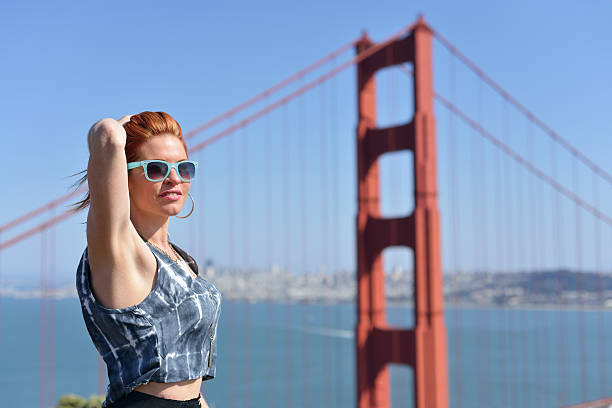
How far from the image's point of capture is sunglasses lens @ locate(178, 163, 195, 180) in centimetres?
100

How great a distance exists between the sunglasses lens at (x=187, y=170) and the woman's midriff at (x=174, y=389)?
1.02 feet

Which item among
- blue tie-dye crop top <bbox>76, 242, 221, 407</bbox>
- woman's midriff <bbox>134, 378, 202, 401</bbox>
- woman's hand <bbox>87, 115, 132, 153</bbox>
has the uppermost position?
woman's hand <bbox>87, 115, 132, 153</bbox>

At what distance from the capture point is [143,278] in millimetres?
886

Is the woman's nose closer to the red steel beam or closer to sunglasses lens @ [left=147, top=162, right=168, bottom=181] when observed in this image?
sunglasses lens @ [left=147, top=162, right=168, bottom=181]

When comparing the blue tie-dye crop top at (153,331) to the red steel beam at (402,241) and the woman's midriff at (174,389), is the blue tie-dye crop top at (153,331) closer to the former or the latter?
the woman's midriff at (174,389)

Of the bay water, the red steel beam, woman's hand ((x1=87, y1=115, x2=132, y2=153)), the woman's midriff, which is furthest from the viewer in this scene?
the bay water

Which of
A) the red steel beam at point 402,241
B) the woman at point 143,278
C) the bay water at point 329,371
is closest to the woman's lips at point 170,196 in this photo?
the woman at point 143,278

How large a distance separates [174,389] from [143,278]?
0.17 meters

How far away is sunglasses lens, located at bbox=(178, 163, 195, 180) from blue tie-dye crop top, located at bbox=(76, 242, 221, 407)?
0.12m

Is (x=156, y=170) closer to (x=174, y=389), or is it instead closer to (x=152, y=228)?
(x=152, y=228)

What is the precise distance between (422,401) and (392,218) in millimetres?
1929

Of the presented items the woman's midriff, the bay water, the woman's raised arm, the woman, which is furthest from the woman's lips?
the bay water

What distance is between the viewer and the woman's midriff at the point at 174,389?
904mm

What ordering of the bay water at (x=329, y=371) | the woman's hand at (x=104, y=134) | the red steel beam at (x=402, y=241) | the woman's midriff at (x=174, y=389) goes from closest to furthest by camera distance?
the woman's hand at (x=104, y=134) < the woman's midriff at (x=174, y=389) < the red steel beam at (x=402, y=241) < the bay water at (x=329, y=371)
